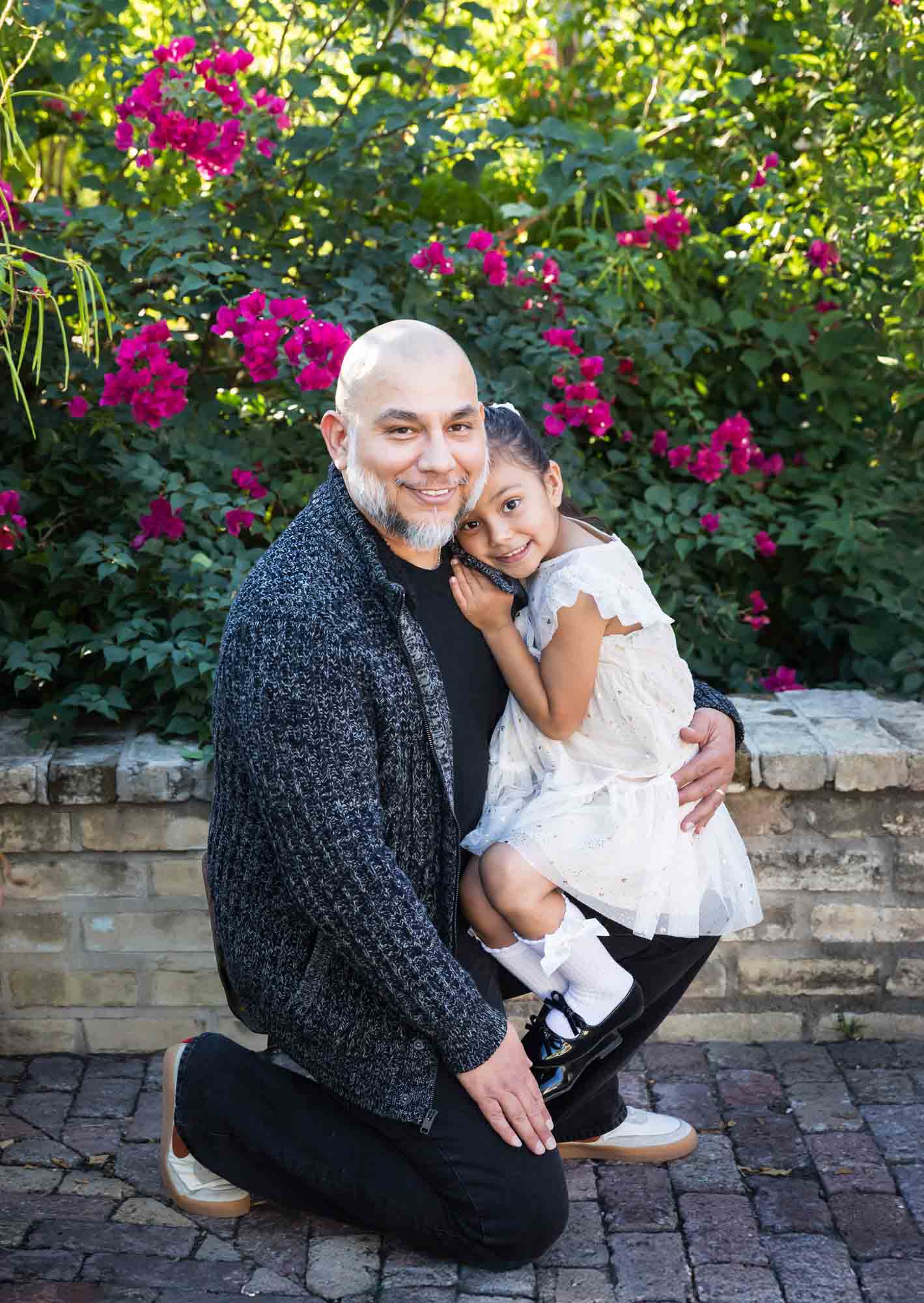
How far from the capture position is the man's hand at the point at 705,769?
9.02ft

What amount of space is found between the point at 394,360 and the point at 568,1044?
1.16 metres

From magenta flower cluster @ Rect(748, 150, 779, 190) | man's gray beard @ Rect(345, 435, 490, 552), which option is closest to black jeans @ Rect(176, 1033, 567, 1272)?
man's gray beard @ Rect(345, 435, 490, 552)

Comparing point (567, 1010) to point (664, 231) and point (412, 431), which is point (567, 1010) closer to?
point (412, 431)

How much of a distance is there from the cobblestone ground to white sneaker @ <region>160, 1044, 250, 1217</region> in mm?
26

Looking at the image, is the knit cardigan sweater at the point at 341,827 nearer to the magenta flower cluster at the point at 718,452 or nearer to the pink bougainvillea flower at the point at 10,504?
the pink bougainvillea flower at the point at 10,504

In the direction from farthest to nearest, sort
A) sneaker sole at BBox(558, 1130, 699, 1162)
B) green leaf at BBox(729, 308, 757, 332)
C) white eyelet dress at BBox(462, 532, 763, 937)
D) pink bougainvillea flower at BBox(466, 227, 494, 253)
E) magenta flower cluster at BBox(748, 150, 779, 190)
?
magenta flower cluster at BBox(748, 150, 779, 190) < green leaf at BBox(729, 308, 757, 332) < pink bougainvillea flower at BBox(466, 227, 494, 253) < sneaker sole at BBox(558, 1130, 699, 1162) < white eyelet dress at BBox(462, 532, 763, 937)

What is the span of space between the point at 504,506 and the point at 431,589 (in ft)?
0.63

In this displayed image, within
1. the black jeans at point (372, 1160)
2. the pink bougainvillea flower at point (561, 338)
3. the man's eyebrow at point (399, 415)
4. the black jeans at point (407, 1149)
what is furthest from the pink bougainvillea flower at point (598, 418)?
the black jeans at point (372, 1160)

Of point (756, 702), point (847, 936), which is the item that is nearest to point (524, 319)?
point (756, 702)

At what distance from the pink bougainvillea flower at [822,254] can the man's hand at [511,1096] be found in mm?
2358

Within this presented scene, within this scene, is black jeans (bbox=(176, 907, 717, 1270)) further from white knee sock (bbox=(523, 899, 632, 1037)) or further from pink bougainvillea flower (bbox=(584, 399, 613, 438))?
pink bougainvillea flower (bbox=(584, 399, 613, 438))

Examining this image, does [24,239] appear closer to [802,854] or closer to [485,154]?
[485,154]

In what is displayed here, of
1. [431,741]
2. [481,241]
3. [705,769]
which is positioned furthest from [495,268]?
[431,741]

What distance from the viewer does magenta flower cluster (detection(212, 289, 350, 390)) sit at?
3400 millimetres
